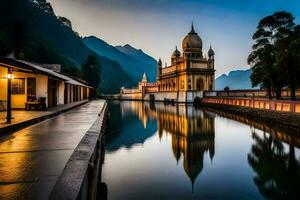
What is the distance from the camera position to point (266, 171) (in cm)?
1212

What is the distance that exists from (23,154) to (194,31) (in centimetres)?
9143

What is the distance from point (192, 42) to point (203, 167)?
79422 mm

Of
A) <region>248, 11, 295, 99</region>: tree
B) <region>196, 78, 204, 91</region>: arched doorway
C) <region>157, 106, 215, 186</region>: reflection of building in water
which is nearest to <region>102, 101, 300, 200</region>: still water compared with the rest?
<region>157, 106, 215, 186</region>: reflection of building in water

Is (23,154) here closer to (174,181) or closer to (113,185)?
(113,185)

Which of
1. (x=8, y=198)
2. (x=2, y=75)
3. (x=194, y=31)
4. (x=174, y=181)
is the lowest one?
(x=174, y=181)

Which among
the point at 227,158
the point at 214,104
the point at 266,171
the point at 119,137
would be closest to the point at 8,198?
the point at 266,171

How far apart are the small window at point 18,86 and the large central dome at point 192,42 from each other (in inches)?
2636

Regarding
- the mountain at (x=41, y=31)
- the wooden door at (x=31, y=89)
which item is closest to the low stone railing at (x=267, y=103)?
the wooden door at (x=31, y=89)

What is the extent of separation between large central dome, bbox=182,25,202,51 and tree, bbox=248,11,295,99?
43.7 metres

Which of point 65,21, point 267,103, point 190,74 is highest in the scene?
point 65,21

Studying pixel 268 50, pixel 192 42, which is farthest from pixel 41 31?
pixel 268 50

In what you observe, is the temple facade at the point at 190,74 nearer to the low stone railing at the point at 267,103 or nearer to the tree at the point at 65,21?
the low stone railing at the point at 267,103

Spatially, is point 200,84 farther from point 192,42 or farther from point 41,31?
point 41,31

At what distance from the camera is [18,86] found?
75.9 feet
